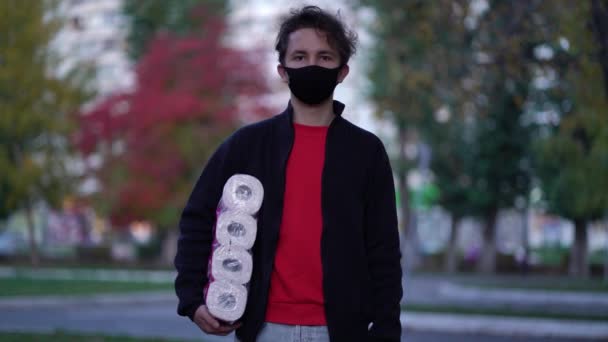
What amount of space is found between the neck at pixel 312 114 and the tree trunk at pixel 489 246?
132 ft

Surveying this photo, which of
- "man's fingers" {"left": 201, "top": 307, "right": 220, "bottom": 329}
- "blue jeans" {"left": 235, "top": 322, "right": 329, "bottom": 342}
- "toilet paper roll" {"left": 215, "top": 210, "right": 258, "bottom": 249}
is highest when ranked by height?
"toilet paper roll" {"left": 215, "top": 210, "right": 258, "bottom": 249}

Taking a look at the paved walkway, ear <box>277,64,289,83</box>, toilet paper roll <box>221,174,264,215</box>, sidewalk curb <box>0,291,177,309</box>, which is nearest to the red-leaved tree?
the paved walkway

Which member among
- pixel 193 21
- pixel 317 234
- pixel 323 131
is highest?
pixel 193 21

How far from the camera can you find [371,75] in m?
40.3

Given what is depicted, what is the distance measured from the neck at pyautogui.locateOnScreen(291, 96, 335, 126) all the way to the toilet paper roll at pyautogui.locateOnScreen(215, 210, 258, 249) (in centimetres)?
43

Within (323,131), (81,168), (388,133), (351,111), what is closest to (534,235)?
(388,133)

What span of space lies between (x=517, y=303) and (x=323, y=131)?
17103mm

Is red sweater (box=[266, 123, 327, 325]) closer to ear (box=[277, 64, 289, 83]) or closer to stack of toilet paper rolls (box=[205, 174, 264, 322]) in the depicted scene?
stack of toilet paper rolls (box=[205, 174, 264, 322])

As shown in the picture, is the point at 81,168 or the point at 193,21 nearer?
the point at 81,168

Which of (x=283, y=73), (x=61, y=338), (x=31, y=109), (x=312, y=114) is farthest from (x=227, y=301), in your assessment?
(x=31, y=109)

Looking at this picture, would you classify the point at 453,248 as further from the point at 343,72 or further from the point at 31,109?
the point at 343,72

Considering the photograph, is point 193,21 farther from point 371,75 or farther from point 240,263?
point 240,263

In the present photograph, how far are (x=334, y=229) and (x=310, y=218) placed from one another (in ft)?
0.30

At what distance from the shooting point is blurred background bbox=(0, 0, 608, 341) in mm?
13047
